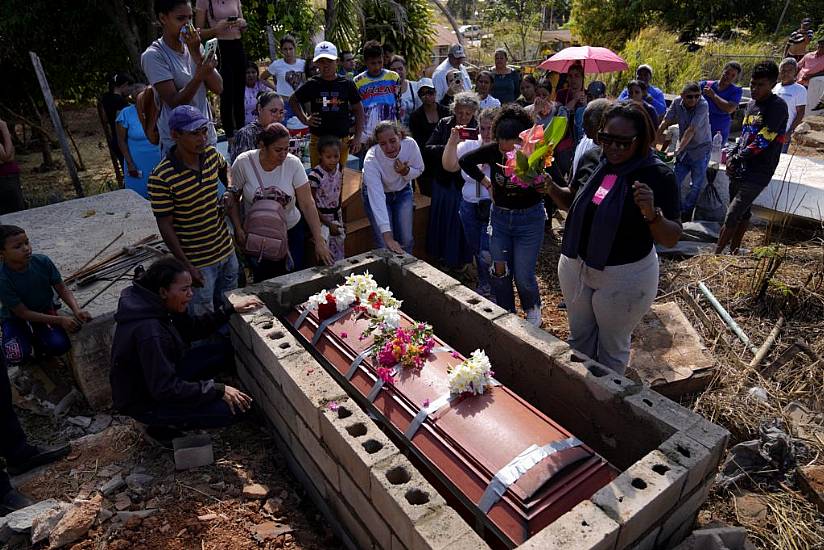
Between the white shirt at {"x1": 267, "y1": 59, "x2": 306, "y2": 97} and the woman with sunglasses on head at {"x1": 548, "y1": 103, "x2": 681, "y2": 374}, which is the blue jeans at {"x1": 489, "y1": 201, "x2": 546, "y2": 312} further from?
the white shirt at {"x1": 267, "y1": 59, "x2": 306, "y2": 97}

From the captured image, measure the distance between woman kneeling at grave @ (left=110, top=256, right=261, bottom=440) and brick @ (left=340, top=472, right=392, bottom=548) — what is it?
1.06m

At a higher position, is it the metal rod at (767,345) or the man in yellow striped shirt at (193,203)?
the man in yellow striped shirt at (193,203)

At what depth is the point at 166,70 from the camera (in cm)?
429

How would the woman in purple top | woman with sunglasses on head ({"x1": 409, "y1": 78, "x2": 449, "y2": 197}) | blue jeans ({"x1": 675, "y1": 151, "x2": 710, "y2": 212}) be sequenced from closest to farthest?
woman with sunglasses on head ({"x1": 409, "y1": 78, "x2": 449, "y2": 197}), blue jeans ({"x1": 675, "y1": 151, "x2": 710, "y2": 212}), the woman in purple top

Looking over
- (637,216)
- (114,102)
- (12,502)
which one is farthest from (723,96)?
(12,502)

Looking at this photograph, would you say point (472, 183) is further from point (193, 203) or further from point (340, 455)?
point (340, 455)

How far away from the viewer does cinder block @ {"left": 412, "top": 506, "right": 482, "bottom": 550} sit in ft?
7.43

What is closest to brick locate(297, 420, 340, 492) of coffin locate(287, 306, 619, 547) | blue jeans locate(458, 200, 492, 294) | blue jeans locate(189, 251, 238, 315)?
coffin locate(287, 306, 619, 547)

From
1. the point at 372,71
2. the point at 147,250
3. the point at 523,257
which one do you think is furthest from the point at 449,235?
the point at 147,250

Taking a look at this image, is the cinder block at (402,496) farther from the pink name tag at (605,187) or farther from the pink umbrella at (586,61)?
the pink umbrella at (586,61)

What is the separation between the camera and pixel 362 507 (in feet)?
9.49

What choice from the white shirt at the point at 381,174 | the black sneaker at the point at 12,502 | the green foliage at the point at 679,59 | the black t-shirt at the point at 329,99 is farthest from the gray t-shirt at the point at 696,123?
the black sneaker at the point at 12,502

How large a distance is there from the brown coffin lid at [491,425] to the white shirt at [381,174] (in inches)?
79.0

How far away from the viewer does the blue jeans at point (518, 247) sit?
14.4ft
